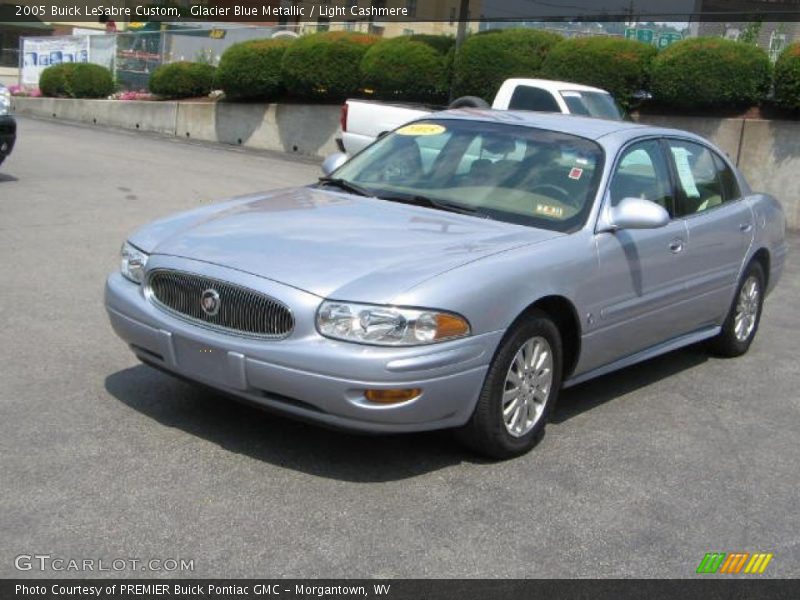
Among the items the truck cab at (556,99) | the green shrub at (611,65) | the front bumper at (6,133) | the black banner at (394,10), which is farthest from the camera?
the black banner at (394,10)

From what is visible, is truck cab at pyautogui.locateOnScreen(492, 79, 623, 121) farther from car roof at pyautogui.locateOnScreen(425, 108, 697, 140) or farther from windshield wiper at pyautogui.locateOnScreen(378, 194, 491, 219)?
windshield wiper at pyautogui.locateOnScreen(378, 194, 491, 219)

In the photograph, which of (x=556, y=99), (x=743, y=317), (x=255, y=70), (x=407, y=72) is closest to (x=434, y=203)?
(x=743, y=317)

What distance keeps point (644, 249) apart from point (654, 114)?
12.5m

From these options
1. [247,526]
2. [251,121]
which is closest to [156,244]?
[247,526]

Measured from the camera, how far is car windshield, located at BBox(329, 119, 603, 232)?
205 inches

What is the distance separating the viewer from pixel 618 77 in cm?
1719

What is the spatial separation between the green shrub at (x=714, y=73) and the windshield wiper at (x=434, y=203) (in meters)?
11.9

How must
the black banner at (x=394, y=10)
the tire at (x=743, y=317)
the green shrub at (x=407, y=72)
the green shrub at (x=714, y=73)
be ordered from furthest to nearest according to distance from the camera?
the green shrub at (x=407, y=72) < the black banner at (x=394, y=10) < the green shrub at (x=714, y=73) < the tire at (x=743, y=317)

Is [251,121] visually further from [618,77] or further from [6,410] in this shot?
[6,410]

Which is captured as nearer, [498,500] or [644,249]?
[498,500]
